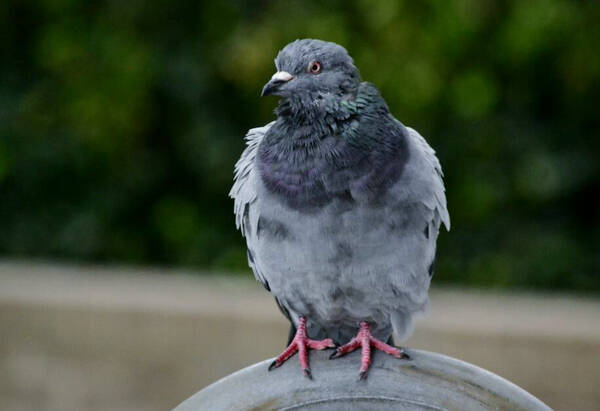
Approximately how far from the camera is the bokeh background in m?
4.79

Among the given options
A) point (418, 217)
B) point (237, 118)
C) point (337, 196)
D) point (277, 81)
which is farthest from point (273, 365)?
point (237, 118)

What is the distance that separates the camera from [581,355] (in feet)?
13.4

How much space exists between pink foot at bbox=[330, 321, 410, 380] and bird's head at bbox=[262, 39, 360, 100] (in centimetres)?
59

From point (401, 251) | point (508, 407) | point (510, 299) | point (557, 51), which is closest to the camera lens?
point (508, 407)

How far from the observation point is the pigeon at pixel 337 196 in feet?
7.23

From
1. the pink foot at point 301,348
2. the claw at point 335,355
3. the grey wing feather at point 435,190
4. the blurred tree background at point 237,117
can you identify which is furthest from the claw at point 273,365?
the blurred tree background at point 237,117

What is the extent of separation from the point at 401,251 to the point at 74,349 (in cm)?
243

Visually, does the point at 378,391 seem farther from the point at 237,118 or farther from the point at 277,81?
the point at 237,118

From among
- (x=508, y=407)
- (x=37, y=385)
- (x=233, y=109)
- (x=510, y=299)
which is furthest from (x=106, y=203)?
(x=508, y=407)

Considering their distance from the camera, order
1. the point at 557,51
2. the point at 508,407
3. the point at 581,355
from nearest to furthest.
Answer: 1. the point at 508,407
2. the point at 581,355
3. the point at 557,51

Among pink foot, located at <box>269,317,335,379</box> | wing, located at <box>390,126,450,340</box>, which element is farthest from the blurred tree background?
pink foot, located at <box>269,317,335,379</box>

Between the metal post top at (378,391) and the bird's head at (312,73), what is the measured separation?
67cm

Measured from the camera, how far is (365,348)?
2.13 m

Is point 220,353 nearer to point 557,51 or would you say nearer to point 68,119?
point 68,119
